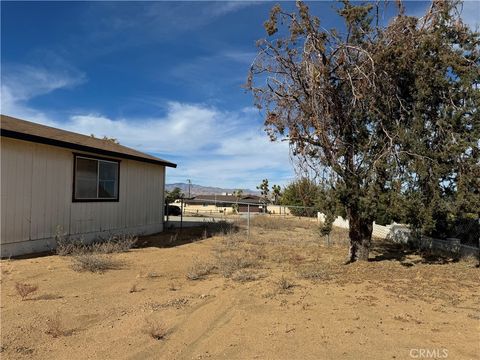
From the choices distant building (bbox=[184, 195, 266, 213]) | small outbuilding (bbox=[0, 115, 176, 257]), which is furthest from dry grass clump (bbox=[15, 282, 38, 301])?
distant building (bbox=[184, 195, 266, 213])

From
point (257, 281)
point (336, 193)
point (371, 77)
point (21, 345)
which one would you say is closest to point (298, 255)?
point (336, 193)

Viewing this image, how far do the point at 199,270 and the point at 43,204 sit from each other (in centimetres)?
484

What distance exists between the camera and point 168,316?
17.8 ft

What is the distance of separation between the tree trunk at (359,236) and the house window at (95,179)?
7.62 metres

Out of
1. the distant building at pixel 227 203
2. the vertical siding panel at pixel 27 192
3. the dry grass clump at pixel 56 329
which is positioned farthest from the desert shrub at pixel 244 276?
the distant building at pixel 227 203

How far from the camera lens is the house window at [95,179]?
11422 mm

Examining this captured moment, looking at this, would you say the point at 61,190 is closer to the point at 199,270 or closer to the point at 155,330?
the point at 199,270

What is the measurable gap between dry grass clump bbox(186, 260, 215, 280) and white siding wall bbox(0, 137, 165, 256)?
4301mm

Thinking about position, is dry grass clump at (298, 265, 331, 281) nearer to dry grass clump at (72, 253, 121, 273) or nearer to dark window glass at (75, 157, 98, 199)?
dry grass clump at (72, 253, 121, 273)

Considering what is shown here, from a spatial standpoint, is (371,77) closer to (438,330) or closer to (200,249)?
(438,330)

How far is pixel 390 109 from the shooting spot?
30.3 ft

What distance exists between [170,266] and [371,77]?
20.7 feet

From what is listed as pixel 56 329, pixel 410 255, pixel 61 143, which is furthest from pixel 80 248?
pixel 410 255

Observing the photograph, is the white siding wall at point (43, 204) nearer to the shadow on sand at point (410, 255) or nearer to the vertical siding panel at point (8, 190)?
the vertical siding panel at point (8, 190)
